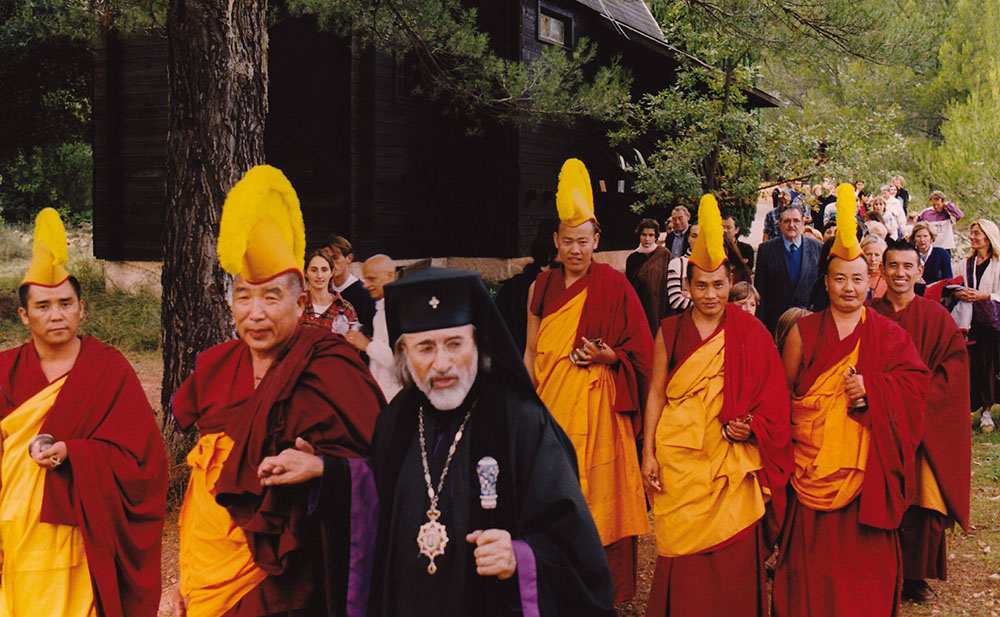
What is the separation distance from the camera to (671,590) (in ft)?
15.3

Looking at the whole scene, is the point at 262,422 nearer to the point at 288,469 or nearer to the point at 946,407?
the point at 288,469

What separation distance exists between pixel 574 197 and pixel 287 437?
275 centimetres

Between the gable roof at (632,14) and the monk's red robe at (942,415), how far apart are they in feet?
46.1

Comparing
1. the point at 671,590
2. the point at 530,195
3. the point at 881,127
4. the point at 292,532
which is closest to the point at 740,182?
Result: the point at 881,127

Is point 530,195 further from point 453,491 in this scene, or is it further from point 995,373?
point 453,491

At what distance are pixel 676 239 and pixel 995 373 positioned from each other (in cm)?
354

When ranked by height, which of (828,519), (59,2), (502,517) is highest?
(59,2)

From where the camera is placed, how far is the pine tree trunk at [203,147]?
264 inches

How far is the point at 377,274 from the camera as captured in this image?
20.3 ft

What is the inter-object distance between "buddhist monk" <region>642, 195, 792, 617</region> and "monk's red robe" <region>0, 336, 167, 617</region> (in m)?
2.51

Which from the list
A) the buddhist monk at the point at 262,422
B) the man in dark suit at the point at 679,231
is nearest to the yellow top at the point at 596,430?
the buddhist monk at the point at 262,422

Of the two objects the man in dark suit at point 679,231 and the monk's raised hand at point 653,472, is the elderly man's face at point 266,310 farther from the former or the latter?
the man in dark suit at point 679,231

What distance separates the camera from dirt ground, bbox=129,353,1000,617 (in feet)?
18.4

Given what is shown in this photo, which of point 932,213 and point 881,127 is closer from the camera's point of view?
point 881,127
